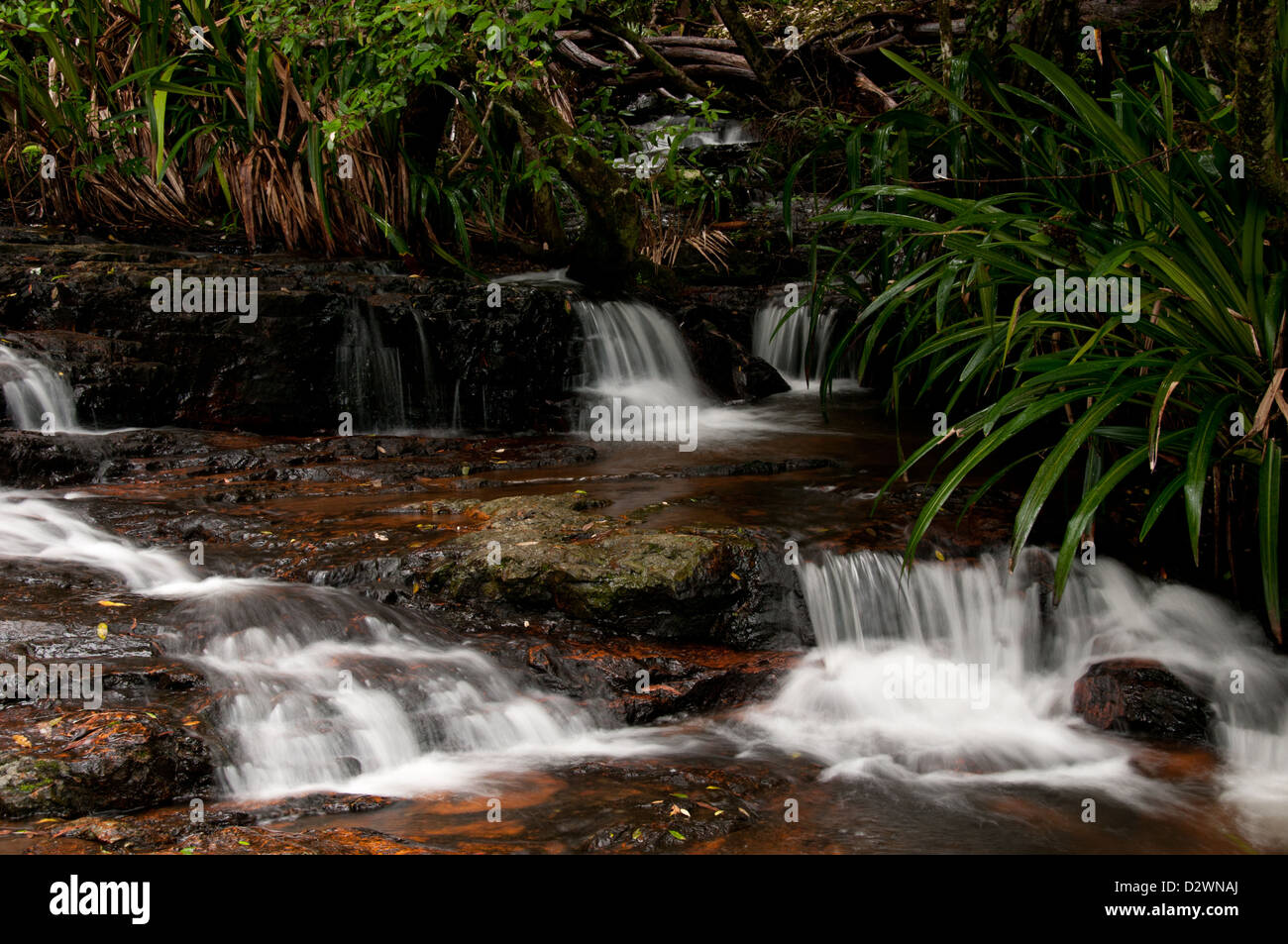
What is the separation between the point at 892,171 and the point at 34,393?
4640 mm

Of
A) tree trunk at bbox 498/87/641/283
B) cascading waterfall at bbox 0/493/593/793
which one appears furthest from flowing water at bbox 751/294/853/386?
cascading waterfall at bbox 0/493/593/793

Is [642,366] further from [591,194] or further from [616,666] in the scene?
[616,666]

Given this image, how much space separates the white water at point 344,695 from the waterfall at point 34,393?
6.46 feet

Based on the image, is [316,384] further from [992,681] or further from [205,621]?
[992,681]

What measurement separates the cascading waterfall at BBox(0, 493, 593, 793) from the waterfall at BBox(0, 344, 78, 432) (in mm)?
1948

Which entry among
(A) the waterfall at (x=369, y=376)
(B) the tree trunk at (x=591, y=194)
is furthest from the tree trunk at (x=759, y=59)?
(A) the waterfall at (x=369, y=376)

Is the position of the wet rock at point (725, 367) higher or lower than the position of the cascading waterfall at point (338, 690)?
higher

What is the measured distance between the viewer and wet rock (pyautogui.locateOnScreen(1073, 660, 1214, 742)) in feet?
12.4

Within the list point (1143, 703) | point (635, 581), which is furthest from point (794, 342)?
point (1143, 703)

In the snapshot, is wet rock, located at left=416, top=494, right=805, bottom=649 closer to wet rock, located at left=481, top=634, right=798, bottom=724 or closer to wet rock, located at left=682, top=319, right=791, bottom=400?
wet rock, located at left=481, top=634, right=798, bottom=724

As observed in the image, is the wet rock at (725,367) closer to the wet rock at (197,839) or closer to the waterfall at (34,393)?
the waterfall at (34,393)

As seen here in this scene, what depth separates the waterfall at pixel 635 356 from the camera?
25.1ft

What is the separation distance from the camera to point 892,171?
539 cm

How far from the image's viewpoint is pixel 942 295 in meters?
4.24
